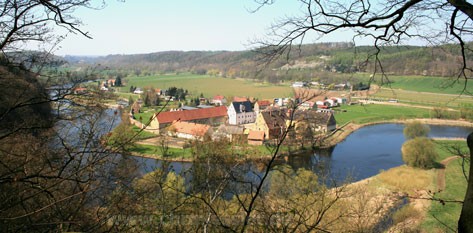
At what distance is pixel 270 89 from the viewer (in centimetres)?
5097

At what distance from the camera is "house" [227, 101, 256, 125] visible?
30.1 metres

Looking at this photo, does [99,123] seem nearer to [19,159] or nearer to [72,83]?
[72,83]

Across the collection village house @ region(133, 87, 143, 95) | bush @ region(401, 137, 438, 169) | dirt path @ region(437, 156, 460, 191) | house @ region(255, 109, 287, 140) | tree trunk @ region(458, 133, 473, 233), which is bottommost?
dirt path @ region(437, 156, 460, 191)

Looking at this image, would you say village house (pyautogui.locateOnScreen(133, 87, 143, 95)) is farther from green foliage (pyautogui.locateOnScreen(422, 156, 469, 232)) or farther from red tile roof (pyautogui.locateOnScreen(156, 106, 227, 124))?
green foliage (pyautogui.locateOnScreen(422, 156, 469, 232))

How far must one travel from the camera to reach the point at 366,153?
1892 cm

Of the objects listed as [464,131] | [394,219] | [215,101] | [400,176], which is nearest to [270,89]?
[215,101]

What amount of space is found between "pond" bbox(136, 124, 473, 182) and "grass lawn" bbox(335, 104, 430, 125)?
202 cm

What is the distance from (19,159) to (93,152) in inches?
31.7

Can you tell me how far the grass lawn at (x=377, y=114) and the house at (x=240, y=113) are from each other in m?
7.49

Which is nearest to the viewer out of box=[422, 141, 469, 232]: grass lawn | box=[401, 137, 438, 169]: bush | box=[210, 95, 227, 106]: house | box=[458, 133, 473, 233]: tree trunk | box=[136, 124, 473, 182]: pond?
box=[458, 133, 473, 233]: tree trunk

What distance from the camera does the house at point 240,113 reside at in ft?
98.9

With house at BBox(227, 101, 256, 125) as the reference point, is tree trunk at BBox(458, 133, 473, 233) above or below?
above

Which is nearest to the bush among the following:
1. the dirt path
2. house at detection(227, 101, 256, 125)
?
the dirt path

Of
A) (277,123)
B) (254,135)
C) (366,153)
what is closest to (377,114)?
(366,153)
